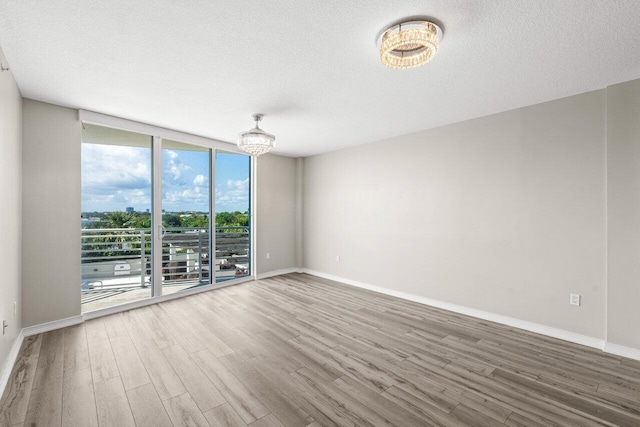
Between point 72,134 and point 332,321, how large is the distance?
12.0 feet

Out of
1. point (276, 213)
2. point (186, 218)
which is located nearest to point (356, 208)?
point (276, 213)

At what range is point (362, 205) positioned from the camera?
15.6 ft

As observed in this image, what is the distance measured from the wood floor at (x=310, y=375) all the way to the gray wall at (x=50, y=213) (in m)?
0.37

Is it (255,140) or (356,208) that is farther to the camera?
(356,208)

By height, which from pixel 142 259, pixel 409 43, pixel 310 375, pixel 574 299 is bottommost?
pixel 310 375

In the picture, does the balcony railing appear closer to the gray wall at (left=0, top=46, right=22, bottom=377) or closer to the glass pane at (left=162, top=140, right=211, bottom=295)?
the glass pane at (left=162, top=140, right=211, bottom=295)

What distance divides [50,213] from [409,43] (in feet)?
12.6

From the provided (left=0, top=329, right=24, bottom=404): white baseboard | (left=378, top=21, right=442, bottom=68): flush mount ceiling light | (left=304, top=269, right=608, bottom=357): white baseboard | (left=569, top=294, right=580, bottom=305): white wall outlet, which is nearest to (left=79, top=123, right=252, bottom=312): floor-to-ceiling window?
(left=0, top=329, right=24, bottom=404): white baseboard

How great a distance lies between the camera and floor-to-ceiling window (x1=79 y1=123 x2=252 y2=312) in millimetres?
3762

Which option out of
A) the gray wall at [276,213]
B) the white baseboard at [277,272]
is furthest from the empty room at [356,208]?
the gray wall at [276,213]

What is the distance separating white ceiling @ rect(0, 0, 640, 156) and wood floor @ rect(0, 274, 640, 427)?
241 cm

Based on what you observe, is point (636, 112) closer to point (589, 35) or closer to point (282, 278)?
point (589, 35)

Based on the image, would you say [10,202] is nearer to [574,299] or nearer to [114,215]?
[114,215]

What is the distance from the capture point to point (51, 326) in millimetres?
2967
